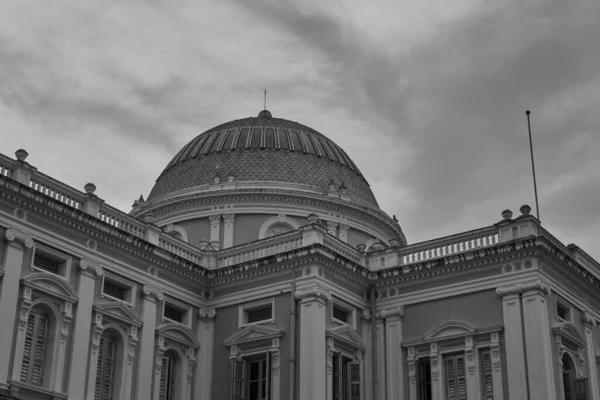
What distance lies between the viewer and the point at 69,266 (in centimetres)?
2769

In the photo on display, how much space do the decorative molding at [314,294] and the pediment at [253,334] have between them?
1363 millimetres

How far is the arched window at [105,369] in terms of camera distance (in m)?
28.0

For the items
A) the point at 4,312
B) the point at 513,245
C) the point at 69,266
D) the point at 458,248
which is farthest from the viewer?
the point at 458,248

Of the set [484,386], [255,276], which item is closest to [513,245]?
[484,386]

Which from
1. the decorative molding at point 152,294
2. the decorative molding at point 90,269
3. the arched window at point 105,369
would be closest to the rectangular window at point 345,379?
the decorative molding at point 152,294

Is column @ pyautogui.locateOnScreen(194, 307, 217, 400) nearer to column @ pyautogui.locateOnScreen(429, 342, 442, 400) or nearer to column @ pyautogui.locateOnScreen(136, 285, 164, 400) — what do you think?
column @ pyautogui.locateOnScreen(136, 285, 164, 400)

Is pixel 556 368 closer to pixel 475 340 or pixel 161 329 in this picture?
pixel 475 340

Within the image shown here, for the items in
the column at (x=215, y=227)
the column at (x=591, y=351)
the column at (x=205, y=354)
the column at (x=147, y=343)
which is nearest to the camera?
the column at (x=147, y=343)

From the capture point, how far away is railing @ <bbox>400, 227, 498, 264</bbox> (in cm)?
3108

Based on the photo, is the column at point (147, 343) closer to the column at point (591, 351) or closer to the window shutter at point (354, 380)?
the window shutter at point (354, 380)

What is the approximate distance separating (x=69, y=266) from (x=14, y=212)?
249 centimetres

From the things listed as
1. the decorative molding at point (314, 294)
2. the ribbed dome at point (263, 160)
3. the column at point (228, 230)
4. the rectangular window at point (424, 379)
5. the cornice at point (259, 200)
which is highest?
the ribbed dome at point (263, 160)

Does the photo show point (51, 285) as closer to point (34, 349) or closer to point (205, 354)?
point (34, 349)

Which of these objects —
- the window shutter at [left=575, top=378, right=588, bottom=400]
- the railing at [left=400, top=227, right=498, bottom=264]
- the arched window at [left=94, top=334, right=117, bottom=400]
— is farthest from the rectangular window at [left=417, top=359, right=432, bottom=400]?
the arched window at [left=94, top=334, right=117, bottom=400]
